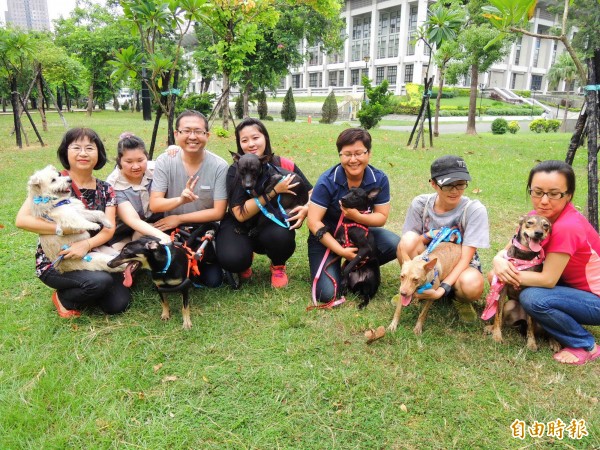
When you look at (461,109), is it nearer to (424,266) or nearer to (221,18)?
(221,18)

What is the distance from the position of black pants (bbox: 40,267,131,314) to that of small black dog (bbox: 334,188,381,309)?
2.06 metres

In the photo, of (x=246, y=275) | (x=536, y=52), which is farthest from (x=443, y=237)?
(x=536, y=52)

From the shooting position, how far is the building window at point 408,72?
56719 millimetres

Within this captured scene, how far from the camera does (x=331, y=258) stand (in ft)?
13.1

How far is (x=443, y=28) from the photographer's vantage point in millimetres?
10000

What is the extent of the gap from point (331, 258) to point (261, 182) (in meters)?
1.00

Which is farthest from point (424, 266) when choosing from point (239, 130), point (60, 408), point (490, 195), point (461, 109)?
point (461, 109)

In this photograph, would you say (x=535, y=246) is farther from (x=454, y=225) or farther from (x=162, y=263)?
(x=162, y=263)

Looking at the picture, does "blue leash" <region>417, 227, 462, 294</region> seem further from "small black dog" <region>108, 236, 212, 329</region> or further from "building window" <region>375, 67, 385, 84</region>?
"building window" <region>375, 67, 385, 84</region>

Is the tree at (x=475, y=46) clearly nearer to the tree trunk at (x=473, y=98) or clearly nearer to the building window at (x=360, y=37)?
the tree trunk at (x=473, y=98)

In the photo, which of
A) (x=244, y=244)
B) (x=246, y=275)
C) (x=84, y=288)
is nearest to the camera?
(x=84, y=288)

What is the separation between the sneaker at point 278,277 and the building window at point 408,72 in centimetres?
5849

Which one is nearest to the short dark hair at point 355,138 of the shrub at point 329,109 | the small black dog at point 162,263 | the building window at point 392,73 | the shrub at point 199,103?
the small black dog at point 162,263

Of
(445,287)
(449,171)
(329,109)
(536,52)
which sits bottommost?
(445,287)
